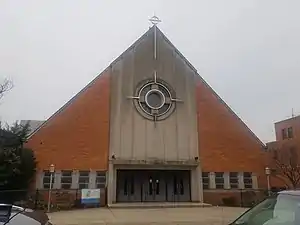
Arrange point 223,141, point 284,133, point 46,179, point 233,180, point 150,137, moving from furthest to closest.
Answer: point 284,133, point 223,141, point 233,180, point 150,137, point 46,179

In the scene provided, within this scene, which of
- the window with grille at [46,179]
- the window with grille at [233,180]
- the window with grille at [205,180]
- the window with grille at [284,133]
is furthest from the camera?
the window with grille at [284,133]

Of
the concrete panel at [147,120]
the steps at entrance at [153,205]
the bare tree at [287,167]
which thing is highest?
the concrete panel at [147,120]

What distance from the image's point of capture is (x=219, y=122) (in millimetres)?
29609

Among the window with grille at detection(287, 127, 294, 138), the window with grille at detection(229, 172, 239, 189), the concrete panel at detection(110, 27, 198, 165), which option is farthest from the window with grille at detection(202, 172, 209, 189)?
the window with grille at detection(287, 127, 294, 138)

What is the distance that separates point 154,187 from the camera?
28.8 m

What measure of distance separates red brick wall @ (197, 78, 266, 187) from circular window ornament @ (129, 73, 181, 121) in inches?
97.3

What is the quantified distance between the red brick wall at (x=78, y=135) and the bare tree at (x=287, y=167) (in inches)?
574

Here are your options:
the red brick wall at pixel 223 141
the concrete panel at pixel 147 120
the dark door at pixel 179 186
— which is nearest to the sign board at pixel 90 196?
the concrete panel at pixel 147 120

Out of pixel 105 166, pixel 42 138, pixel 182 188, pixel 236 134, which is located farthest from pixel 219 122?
pixel 42 138

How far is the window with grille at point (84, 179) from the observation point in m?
26.6

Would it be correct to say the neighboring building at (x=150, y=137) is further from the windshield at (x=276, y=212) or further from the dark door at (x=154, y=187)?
the windshield at (x=276, y=212)

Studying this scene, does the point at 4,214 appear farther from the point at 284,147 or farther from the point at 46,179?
the point at 284,147

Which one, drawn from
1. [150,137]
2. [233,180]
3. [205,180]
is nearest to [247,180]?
[233,180]

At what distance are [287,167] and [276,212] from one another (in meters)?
28.5
